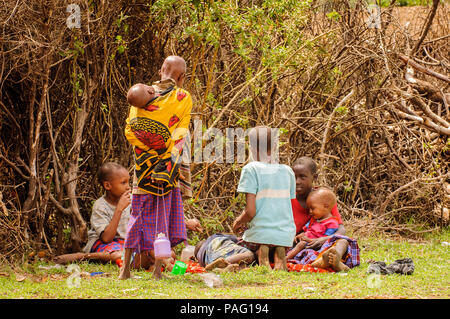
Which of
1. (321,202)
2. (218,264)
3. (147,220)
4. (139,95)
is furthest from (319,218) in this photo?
(139,95)

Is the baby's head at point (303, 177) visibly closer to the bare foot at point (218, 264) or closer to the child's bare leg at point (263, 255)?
the child's bare leg at point (263, 255)

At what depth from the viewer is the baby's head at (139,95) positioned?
175 inches

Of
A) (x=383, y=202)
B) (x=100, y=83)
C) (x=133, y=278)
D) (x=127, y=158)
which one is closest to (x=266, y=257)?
(x=133, y=278)

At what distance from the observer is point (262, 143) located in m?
5.19

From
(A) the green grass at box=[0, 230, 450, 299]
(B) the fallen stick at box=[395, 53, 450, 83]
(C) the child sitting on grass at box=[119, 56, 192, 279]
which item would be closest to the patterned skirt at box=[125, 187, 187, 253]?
(C) the child sitting on grass at box=[119, 56, 192, 279]

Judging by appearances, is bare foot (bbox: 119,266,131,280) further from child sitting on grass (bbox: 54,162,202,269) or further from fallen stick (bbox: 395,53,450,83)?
fallen stick (bbox: 395,53,450,83)

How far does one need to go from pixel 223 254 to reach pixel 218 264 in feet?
0.66

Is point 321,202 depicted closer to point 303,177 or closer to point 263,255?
point 303,177

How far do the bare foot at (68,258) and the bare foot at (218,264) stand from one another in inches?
44.5

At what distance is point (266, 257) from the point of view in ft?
16.9

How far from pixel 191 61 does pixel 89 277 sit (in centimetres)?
262

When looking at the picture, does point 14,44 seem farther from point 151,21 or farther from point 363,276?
point 363,276

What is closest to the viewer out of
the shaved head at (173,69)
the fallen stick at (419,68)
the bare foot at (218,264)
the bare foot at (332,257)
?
the shaved head at (173,69)

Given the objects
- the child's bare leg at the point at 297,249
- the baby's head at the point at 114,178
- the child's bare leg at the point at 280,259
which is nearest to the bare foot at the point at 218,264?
the child's bare leg at the point at 280,259
